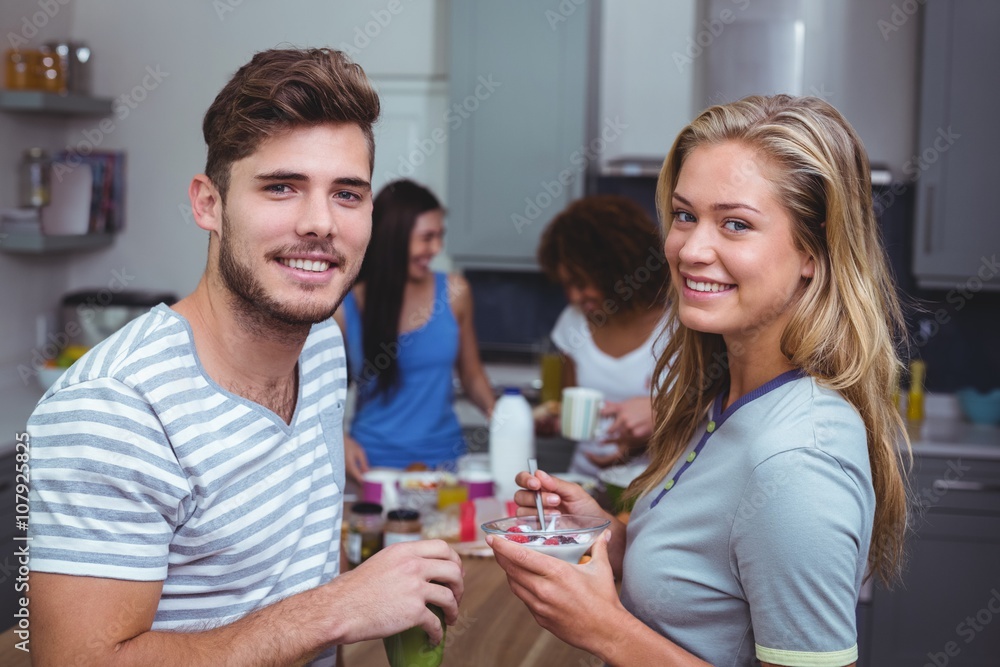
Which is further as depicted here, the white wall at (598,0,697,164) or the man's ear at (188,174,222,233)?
the white wall at (598,0,697,164)

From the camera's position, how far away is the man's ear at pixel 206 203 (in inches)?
53.6

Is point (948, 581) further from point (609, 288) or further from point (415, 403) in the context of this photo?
point (415, 403)

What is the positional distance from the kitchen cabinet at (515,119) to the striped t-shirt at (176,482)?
8.10ft

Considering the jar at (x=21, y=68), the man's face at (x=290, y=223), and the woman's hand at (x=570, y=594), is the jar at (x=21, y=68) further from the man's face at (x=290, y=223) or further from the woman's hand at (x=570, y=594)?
the woman's hand at (x=570, y=594)

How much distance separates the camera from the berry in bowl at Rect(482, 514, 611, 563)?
1302 millimetres

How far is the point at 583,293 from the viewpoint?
2.96m

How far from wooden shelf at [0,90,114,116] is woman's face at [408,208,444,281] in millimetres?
1820

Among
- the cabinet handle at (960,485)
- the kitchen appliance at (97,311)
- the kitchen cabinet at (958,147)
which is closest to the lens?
the cabinet handle at (960,485)

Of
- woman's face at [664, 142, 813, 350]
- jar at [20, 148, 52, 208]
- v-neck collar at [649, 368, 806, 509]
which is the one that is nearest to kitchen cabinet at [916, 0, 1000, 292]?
v-neck collar at [649, 368, 806, 509]

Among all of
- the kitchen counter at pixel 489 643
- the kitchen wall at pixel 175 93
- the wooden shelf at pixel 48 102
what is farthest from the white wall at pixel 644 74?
the kitchen counter at pixel 489 643

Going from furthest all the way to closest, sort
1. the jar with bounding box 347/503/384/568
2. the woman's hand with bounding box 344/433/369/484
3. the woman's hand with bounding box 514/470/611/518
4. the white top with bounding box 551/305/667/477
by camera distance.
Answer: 1. the white top with bounding box 551/305/667/477
2. the woman's hand with bounding box 344/433/369/484
3. the jar with bounding box 347/503/384/568
4. the woman's hand with bounding box 514/470/611/518

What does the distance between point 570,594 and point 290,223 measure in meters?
Answer: 0.62

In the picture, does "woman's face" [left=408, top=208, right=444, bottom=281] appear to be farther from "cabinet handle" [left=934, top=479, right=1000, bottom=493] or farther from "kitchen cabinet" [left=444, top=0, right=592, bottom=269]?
"cabinet handle" [left=934, top=479, right=1000, bottom=493]

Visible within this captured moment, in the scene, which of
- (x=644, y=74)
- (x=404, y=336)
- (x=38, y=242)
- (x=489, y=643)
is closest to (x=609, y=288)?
(x=404, y=336)
